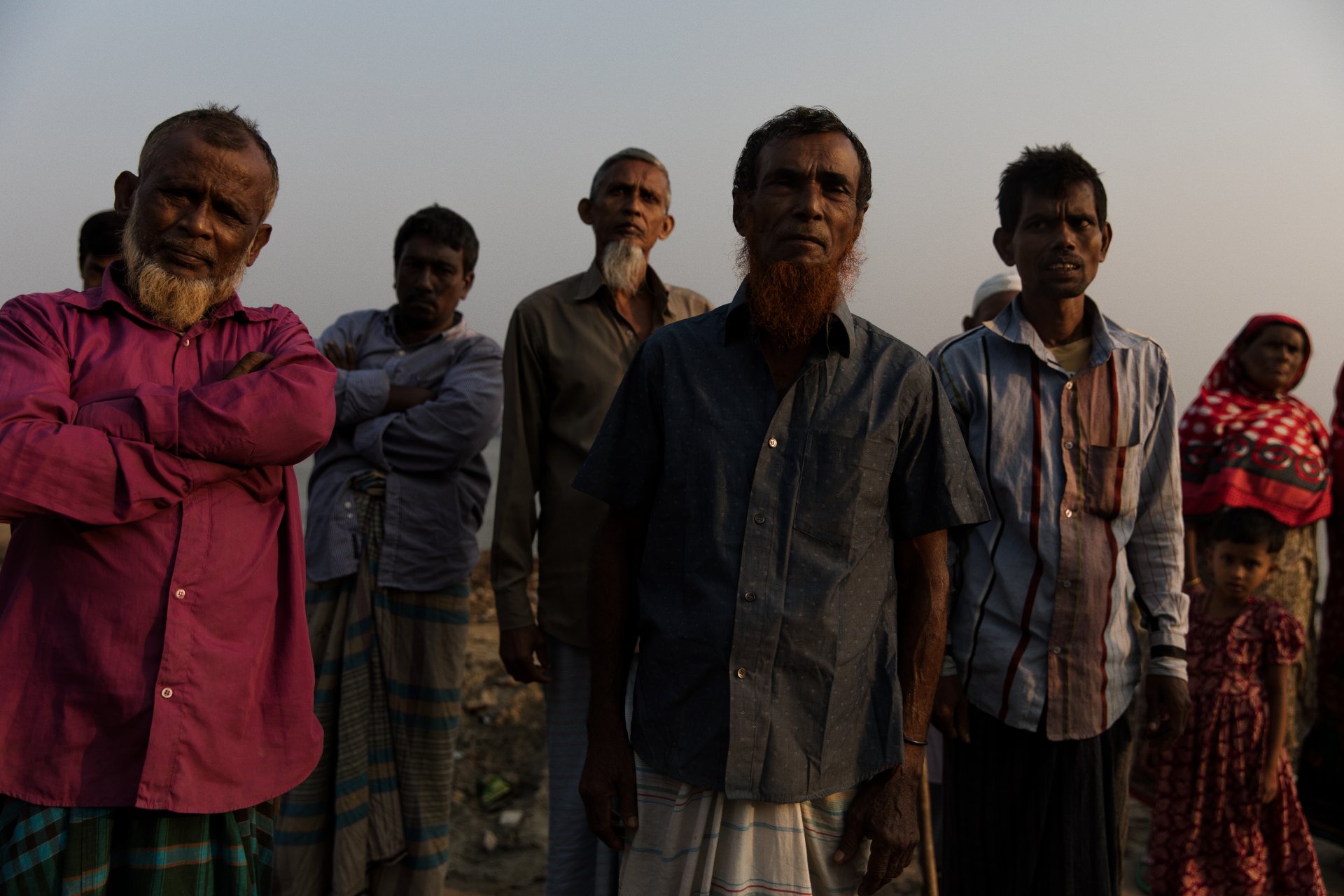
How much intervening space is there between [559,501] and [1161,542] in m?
1.94

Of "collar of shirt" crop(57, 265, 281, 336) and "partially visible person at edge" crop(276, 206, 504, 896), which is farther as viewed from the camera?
"partially visible person at edge" crop(276, 206, 504, 896)

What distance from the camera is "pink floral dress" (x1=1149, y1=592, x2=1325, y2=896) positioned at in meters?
4.11

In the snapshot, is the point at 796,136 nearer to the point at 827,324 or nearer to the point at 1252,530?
the point at 827,324

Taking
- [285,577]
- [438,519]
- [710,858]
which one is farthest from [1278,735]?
[285,577]

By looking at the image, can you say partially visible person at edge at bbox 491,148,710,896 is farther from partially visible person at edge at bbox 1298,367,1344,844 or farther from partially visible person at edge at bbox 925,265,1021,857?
partially visible person at edge at bbox 1298,367,1344,844

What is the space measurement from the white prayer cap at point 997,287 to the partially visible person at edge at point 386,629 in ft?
11.0

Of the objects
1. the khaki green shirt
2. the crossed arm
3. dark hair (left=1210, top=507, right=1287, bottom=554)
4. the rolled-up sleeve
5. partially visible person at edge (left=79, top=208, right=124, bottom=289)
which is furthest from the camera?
dark hair (left=1210, top=507, right=1287, bottom=554)

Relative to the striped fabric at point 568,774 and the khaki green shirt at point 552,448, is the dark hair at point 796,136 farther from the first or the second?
the striped fabric at point 568,774

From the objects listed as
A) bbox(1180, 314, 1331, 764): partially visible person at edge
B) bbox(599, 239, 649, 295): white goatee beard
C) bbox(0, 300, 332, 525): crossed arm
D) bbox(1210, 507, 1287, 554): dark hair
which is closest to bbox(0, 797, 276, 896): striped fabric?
bbox(0, 300, 332, 525): crossed arm

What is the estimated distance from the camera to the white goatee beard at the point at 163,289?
2252 mm

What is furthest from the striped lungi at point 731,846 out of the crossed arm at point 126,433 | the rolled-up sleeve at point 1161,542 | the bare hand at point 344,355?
the bare hand at point 344,355

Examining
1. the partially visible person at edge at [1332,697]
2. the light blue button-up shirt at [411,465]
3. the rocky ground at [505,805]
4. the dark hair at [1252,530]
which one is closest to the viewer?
the light blue button-up shirt at [411,465]

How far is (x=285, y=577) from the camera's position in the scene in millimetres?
2379

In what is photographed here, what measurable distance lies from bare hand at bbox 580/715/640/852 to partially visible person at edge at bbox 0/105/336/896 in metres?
0.74
